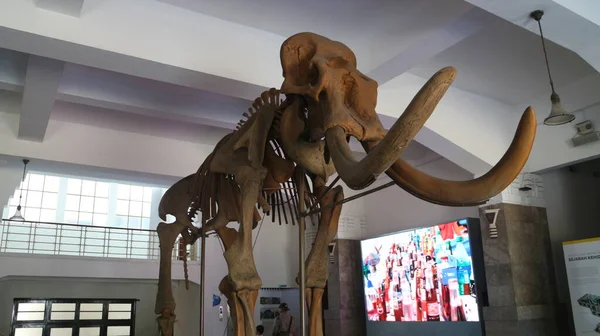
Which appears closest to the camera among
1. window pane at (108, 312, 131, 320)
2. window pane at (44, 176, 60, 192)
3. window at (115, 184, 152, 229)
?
window pane at (108, 312, 131, 320)

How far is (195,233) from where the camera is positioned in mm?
4520

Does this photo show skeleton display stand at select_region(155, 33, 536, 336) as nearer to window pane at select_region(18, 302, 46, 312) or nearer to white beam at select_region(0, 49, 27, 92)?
white beam at select_region(0, 49, 27, 92)

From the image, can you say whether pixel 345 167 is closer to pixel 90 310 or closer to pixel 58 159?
pixel 58 159

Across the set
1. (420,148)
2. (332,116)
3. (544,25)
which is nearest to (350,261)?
(420,148)

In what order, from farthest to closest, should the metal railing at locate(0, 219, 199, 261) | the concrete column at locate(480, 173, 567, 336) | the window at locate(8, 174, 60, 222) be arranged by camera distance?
the window at locate(8, 174, 60, 222) → the metal railing at locate(0, 219, 199, 261) → the concrete column at locate(480, 173, 567, 336)

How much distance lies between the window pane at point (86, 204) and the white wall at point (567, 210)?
971 cm

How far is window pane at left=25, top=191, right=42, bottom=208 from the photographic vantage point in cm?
1120

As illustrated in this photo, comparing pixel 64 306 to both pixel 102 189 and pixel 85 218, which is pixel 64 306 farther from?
pixel 102 189

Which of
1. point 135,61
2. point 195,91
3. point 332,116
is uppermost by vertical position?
point 195,91

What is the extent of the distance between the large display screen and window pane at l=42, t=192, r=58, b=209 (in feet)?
23.5

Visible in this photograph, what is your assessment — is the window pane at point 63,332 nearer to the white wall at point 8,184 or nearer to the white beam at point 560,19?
the white wall at point 8,184

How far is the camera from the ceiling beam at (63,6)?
13.7 ft

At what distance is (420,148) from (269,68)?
4.54 m

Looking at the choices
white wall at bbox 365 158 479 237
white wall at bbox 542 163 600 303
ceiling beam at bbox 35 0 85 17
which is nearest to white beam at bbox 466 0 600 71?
ceiling beam at bbox 35 0 85 17
